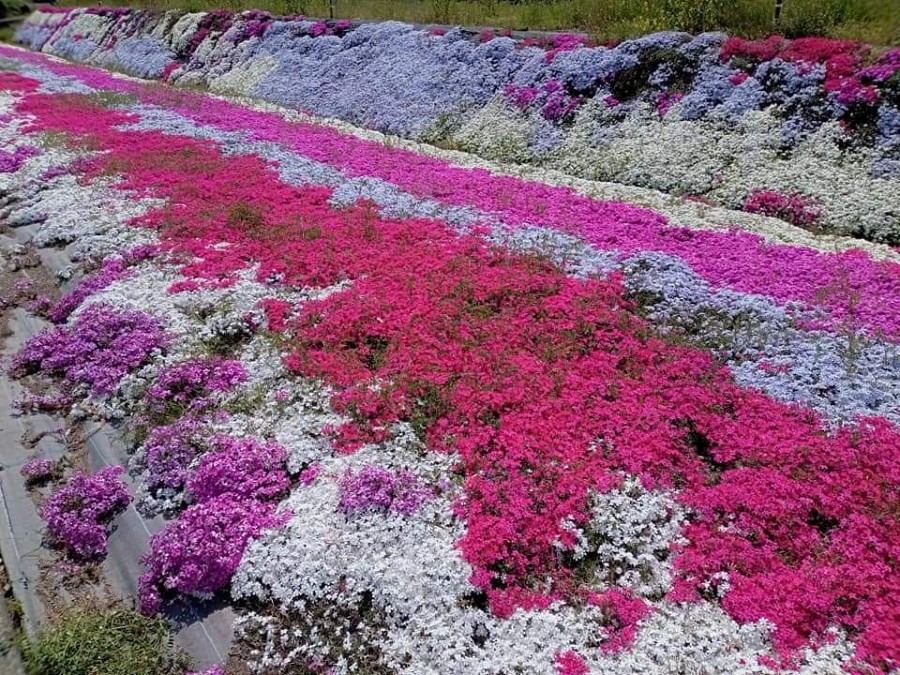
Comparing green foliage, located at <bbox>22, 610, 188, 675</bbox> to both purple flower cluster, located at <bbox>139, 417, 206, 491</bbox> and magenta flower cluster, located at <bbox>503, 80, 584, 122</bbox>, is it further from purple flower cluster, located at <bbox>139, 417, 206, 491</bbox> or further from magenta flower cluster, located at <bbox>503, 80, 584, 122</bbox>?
magenta flower cluster, located at <bbox>503, 80, 584, 122</bbox>

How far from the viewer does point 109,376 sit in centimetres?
990

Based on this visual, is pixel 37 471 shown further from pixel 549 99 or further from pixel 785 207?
pixel 549 99

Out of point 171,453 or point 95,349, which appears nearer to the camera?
point 171,453

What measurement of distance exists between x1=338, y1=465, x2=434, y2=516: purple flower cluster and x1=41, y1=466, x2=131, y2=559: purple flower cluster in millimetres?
2838

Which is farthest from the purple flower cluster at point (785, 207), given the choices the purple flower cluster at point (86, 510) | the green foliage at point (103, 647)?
the green foliage at point (103, 647)

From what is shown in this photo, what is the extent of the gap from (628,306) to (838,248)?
535 centimetres

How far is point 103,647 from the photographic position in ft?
20.1

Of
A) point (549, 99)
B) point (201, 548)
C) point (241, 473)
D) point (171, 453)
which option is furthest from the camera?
point (549, 99)

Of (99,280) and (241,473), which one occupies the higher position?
(99,280)

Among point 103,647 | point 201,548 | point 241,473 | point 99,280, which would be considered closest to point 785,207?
point 241,473

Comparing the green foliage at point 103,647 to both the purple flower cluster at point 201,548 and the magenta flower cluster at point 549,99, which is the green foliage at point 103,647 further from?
the magenta flower cluster at point 549,99

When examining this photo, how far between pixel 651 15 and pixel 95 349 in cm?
2075

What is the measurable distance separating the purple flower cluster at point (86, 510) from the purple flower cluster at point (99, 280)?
4803mm

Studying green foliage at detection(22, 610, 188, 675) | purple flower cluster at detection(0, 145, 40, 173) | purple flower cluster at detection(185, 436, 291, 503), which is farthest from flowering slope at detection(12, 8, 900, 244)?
green foliage at detection(22, 610, 188, 675)
